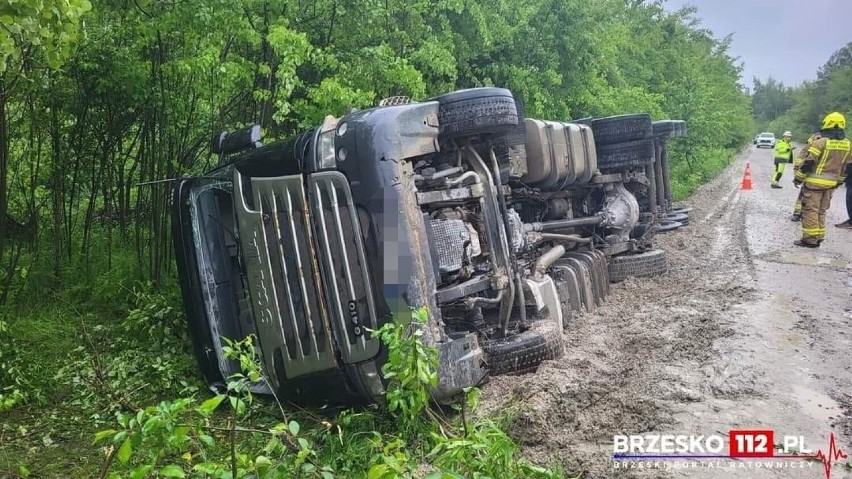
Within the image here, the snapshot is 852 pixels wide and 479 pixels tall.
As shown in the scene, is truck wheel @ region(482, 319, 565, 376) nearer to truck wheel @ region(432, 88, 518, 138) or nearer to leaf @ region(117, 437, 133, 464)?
truck wheel @ region(432, 88, 518, 138)

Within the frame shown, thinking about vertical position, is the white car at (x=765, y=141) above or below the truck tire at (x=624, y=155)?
below

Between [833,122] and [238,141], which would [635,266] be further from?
[238,141]

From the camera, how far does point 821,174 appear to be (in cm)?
789

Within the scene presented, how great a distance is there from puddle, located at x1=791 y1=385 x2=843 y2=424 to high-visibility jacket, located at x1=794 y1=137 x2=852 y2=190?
5.34 m

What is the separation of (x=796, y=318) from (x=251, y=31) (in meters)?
→ 4.60

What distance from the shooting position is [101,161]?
21.9 feet

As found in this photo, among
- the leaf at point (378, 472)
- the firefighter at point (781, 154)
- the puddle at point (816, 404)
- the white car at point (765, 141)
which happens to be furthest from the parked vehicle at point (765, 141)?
the leaf at point (378, 472)

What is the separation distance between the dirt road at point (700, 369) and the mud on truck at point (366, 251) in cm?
31

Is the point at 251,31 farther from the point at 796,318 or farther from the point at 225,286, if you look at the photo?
the point at 796,318

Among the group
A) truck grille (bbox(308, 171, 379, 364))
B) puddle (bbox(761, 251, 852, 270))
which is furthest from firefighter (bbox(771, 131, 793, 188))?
truck grille (bbox(308, 171, 379, 364))

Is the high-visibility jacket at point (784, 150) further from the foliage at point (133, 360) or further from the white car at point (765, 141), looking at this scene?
the white car at point (765, 141)

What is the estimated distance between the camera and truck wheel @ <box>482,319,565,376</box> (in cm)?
351

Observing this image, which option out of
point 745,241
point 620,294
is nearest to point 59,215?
point 620,294

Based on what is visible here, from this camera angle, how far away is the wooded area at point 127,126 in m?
4.11
